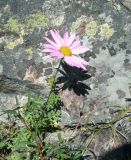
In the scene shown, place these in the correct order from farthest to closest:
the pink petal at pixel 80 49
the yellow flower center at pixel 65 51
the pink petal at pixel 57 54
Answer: the pink petal at pixel 80 49 → the yellow flower center at pixel 65 51 → the pink petal at pixel 57 54

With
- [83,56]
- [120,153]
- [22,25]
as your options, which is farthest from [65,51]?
[120,153]

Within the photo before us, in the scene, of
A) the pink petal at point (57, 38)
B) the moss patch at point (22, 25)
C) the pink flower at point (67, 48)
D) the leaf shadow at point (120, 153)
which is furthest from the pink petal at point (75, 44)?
the leaf shadow at point (120, 153)

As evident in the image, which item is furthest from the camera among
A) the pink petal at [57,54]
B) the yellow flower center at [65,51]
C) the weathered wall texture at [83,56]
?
the weathered wall texture at [83,56]

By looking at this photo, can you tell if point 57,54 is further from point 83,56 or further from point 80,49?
point 83,56

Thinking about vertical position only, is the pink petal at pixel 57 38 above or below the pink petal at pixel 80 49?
above

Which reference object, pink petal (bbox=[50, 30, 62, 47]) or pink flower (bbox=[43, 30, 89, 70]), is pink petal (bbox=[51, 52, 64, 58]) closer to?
pink flower (bbox=[43, 30, 89, 70])

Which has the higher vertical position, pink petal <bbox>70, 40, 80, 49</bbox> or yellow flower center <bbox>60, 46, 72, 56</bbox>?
pink petal <bbox>70, 40, 80, 49</bbox>

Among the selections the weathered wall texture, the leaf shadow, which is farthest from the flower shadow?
the leaf shadow

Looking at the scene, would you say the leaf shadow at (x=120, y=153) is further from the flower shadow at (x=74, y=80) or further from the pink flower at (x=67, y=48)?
the pink flower at (x=67, y=48)

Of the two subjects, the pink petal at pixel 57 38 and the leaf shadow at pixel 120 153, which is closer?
the pink petal at pixel 57 38

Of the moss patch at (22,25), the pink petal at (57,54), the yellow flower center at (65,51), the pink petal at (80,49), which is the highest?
the moss patch at (22,25)
